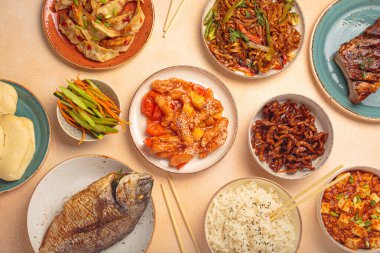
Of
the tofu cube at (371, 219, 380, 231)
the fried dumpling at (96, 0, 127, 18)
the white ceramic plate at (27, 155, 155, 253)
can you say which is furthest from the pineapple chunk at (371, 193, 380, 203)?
the fried dumpling at (96, 0, 127, 18)

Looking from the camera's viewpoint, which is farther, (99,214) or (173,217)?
(173,217)

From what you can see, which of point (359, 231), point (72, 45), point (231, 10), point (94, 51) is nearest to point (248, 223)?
point (359, 231)

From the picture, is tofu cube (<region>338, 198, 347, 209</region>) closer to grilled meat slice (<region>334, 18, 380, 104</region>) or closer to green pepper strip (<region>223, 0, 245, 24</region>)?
grilled meat slice (<region>334, 18, 380, 104</region>)

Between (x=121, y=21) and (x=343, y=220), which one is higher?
(x=121, y=21)

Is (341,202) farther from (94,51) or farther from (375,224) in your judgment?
(94,51)

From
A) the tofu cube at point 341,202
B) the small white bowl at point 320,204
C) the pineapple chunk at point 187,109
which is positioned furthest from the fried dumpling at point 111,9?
the tofu cube at point 341,202

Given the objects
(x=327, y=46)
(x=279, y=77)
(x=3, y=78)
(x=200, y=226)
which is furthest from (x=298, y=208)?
(x=3, y=78)
